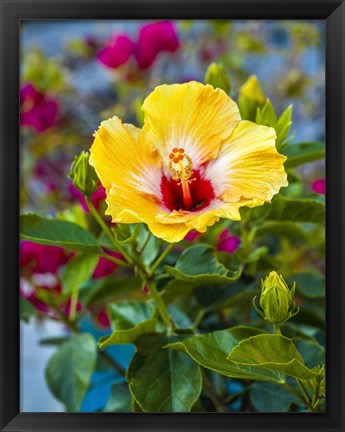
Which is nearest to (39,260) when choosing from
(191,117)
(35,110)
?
(191,117)

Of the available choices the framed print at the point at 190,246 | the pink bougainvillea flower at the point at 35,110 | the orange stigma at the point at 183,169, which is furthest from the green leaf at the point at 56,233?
the pink bougainvillea flower at the point at 35,110

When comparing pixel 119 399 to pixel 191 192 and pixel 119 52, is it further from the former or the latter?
pixel 119 52

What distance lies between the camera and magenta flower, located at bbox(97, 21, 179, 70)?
4.68 feet

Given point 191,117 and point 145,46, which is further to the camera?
point 145,46

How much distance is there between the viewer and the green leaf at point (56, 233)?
22.2 inches

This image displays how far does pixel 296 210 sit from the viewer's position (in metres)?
0.66

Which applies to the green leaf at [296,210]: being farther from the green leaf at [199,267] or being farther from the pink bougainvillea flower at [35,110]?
the pink bougainvillea flower at [35,110]

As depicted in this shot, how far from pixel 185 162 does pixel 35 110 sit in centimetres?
97

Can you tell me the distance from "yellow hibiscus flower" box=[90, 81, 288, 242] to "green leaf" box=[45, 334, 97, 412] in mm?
281

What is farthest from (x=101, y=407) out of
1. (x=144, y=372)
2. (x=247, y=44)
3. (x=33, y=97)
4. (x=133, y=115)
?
(x=247, y=44)

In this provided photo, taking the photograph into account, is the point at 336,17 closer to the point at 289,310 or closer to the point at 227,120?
the point at 227,120

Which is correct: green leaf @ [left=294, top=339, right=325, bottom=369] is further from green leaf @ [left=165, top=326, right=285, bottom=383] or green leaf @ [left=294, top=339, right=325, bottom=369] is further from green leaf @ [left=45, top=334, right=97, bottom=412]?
green leaf @ [left=45, top=334, right=97, bottom=412]

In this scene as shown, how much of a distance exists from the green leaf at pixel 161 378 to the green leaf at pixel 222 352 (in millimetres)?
45

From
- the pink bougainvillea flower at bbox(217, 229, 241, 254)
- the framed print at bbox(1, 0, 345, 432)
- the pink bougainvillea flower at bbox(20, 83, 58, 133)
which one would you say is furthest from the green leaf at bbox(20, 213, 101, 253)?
the pink bougainvillea flower at bbox(20, 83, 58, 133)
